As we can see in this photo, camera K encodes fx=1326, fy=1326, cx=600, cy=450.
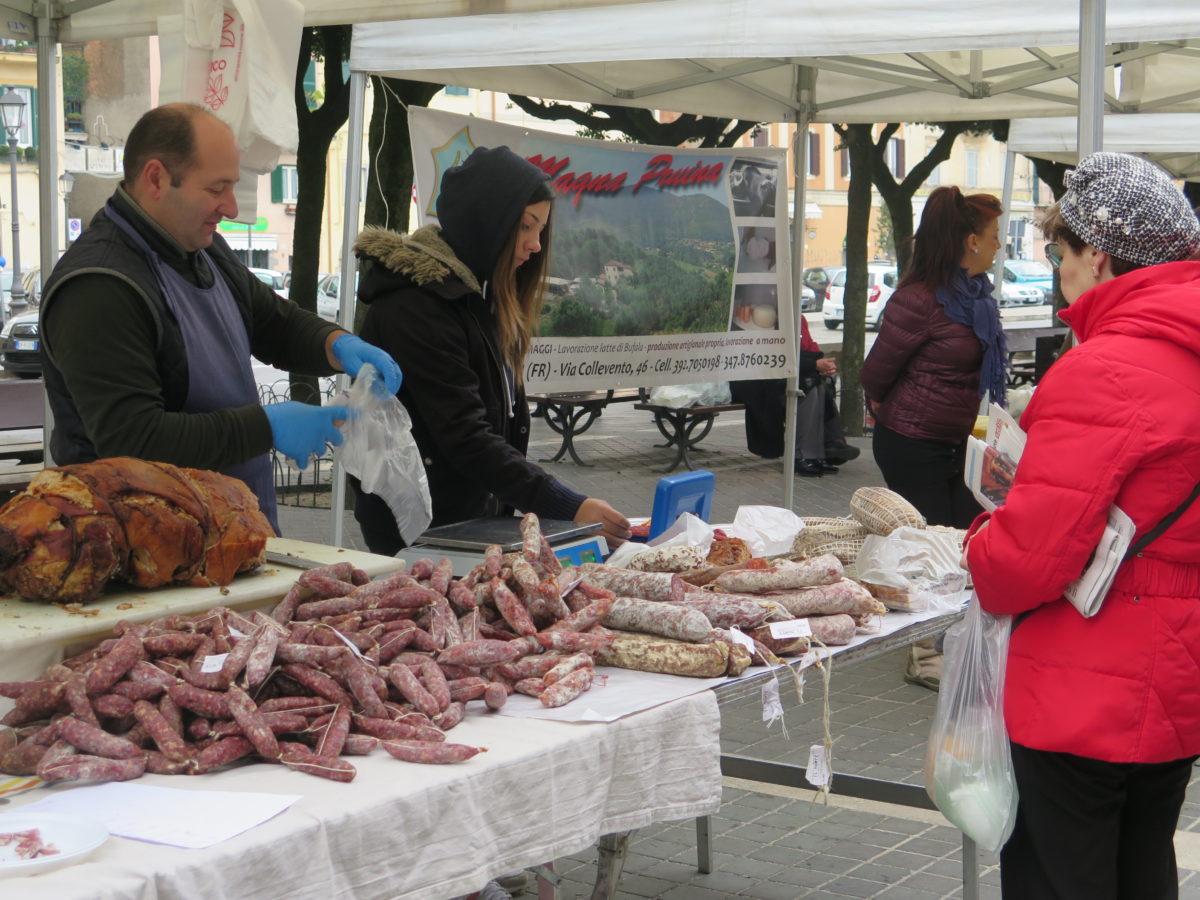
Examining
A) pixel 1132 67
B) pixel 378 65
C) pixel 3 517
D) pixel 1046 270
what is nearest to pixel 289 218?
pixel 1046 270

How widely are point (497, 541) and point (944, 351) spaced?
2.95 metres

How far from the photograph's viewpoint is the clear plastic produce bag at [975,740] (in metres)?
2.52

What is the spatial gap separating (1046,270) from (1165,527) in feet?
132

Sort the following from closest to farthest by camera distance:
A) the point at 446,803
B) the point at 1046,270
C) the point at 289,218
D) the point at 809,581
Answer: the point at 446,803 → the point at 809,581 → the point at 1046,270 → the point at 289,218

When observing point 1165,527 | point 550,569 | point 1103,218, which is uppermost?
point 1103,218

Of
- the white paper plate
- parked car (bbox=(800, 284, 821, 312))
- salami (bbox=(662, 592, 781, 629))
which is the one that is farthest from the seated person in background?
parked car (bbox=(800, 284, 821, 312))

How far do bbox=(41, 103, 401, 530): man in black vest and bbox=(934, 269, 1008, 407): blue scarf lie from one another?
3.03m

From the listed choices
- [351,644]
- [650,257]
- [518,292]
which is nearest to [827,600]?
[351,644]

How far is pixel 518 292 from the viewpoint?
12.4 ft

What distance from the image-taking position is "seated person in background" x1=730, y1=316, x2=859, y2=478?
38.4 ft

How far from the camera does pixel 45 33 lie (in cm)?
534

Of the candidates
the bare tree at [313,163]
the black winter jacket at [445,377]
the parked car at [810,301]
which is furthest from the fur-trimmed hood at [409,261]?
the parked car at [810,301]

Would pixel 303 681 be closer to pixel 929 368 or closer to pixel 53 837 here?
pixel 53 837

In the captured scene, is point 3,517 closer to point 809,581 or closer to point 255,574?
point 255,574
